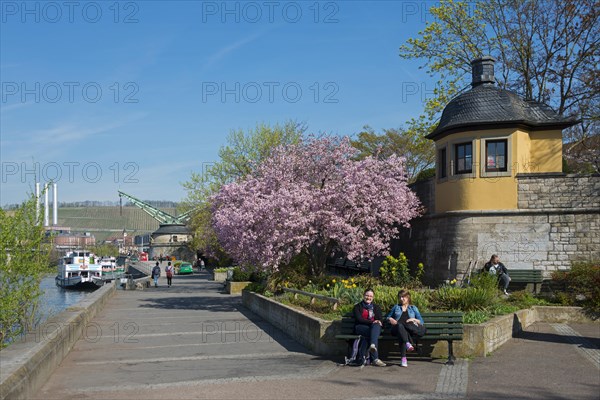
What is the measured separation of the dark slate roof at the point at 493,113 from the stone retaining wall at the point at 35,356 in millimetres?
15080

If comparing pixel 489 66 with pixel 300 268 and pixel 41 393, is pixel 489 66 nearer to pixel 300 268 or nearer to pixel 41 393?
pixel 300 268

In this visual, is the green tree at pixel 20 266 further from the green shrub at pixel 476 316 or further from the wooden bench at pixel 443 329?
the green shrub at pixel 476 316

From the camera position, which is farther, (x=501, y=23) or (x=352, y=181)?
(x=501, y=23)

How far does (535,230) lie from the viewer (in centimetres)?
2294

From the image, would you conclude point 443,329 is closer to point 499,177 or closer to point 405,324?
point 405,324

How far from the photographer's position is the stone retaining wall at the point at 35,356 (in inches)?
340

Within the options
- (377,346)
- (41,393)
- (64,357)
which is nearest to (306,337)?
(377,346)

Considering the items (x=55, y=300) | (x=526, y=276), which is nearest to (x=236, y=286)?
(x=526, y=276)

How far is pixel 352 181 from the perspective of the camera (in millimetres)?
23672

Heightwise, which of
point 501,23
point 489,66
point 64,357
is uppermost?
point 501,23

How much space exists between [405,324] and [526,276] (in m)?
11.4

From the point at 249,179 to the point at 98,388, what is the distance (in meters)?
16.3

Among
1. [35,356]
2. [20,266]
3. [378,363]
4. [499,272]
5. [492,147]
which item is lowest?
[378,363]

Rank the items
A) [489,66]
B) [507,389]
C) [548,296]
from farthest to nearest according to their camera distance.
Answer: [489,66] < [548,296] < [507,389]
